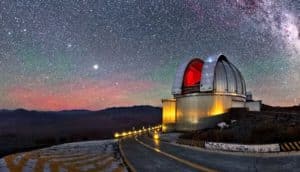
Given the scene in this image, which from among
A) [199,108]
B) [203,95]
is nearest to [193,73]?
[203,95]

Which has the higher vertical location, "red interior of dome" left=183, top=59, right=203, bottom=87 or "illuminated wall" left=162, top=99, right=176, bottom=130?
"red interior of dome" left=183, top=59, right=203, bottom=87

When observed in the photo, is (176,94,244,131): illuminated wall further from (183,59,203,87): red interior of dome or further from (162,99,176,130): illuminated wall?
(183,59,203,87): red interior of dome

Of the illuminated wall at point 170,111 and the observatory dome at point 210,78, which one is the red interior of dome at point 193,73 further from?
the illuminated wall at point 170,111

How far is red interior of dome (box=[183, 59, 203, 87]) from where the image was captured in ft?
145

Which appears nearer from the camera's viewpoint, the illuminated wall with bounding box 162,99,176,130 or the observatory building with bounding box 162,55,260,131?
the observatory building with bounding box 162,55,260,131

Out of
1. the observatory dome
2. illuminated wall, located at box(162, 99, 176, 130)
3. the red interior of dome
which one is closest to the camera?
the observatory dome

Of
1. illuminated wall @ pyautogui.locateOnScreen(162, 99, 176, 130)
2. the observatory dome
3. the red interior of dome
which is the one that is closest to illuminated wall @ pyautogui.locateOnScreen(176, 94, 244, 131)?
the observatory dome

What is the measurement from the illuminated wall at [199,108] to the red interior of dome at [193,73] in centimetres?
388

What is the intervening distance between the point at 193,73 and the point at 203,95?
7895 mm

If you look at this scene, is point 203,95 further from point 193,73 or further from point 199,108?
point 193,73

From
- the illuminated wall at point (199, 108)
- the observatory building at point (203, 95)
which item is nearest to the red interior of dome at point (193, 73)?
the observatory building at point (203, 95)

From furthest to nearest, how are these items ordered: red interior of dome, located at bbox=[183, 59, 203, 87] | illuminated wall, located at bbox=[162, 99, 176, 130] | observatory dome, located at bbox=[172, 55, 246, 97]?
red interior of dome, located at bbox=[183, 59, 203, 87]
illuminated wall, located at bbox=[162, 99, 176, 130]
observatory dome, located at bbox=[172, 55, 246, 97]

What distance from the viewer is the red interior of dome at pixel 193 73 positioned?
1743 inches

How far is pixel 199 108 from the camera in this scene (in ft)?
128
